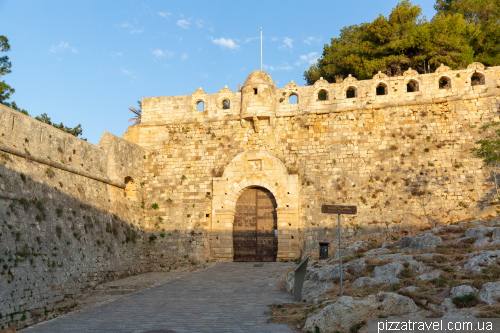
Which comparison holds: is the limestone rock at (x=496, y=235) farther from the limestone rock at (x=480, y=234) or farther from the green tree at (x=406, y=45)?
the green tree at (x=406, y=45)

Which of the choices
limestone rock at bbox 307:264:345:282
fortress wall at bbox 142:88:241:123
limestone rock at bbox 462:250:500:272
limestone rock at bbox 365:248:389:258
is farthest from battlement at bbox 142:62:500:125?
limestone rock at bbox 462:250:500:272

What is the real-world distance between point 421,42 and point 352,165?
9.72m

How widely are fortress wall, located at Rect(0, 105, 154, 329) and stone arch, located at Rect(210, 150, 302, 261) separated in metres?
3.50

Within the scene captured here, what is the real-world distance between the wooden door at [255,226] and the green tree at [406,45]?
9.75 m

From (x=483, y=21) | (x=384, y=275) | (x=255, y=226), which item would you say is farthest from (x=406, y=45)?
(x=384, y=275)

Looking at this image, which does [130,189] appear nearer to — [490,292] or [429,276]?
[429,276]

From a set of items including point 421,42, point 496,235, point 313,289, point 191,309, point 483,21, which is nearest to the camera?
point 191,309

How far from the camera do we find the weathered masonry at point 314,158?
1542 centimetres

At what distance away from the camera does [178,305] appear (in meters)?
9.06

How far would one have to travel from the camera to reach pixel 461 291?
6297 millimetres

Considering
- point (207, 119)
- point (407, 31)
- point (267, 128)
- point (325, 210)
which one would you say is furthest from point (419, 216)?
point (407, 31)

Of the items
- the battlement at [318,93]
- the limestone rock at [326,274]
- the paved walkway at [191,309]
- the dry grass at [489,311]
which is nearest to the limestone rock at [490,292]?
the dry grass at [489,311]

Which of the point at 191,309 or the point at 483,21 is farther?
the point at 483,21

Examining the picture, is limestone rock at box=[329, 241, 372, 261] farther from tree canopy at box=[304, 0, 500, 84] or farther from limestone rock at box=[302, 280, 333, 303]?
tree canopy at box=[304, 0, 500, 84]
